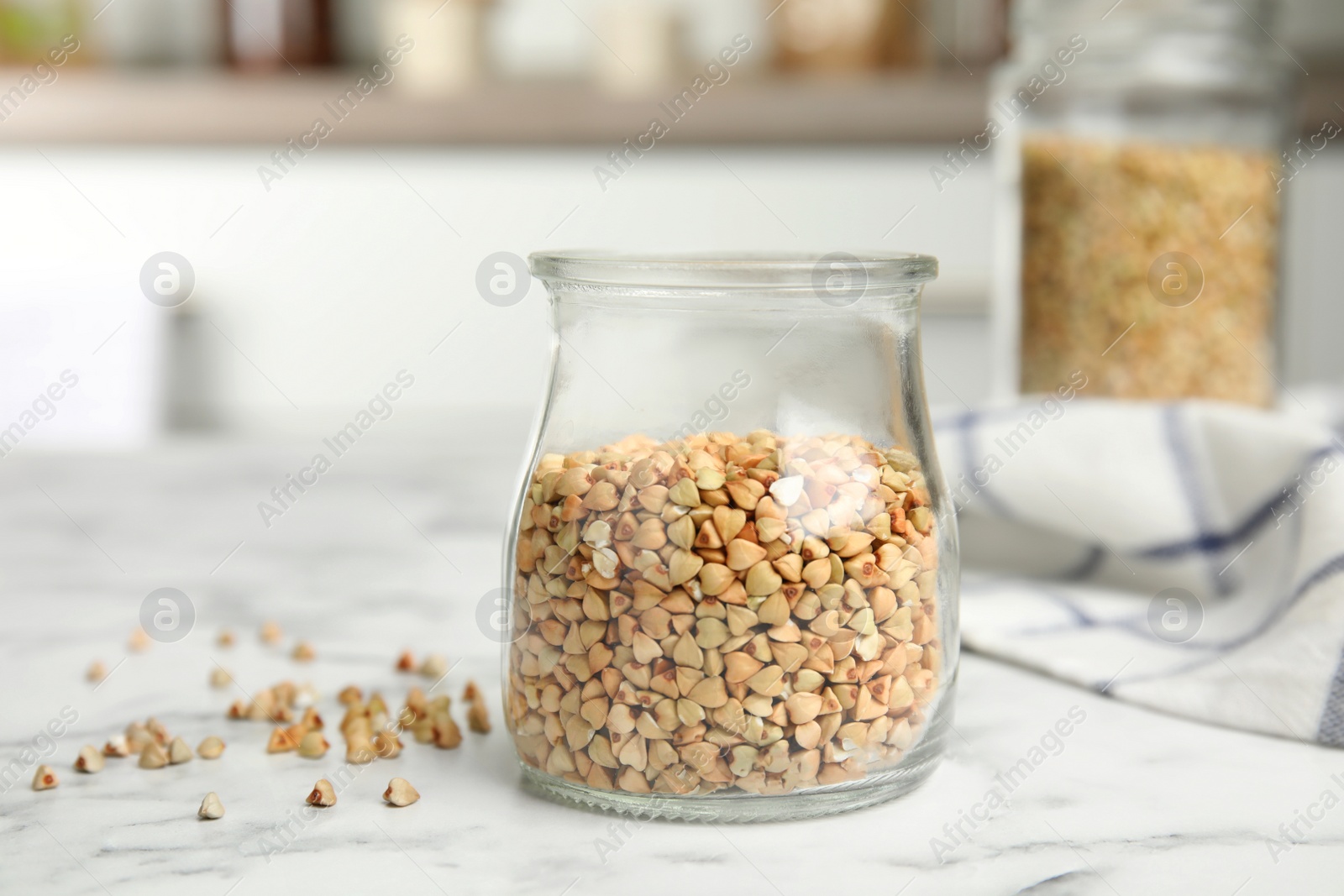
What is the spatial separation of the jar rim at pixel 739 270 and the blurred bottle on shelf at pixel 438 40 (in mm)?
1797

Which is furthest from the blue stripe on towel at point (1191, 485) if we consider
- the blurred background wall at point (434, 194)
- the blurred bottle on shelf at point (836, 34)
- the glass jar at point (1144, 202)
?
the blurred bottle on shelf at point (836, 34)

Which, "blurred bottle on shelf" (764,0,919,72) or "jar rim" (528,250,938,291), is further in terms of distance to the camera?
"blurred bottle on shelf" (764,0,919,72)

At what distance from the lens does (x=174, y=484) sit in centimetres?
108

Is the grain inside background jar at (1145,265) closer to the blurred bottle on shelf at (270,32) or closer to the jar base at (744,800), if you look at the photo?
the jar base at (744,800)

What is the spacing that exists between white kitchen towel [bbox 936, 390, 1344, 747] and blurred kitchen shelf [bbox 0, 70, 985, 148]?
140cm

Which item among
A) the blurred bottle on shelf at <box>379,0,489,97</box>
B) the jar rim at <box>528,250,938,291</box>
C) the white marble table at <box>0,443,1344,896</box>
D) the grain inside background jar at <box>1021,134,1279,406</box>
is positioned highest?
the blurred bottle on shelf at <box>379,0,489,97</box>

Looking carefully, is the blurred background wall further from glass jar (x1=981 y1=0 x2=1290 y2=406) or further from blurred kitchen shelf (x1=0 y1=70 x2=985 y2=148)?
glass jar (x1=981 y1=0 x2=1290 y2=406)

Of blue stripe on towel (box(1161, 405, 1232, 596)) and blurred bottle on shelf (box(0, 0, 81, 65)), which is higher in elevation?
blurred bottle on shelf (box(0, 0, 81, 65))

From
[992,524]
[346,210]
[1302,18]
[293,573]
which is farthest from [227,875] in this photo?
[1302,18]

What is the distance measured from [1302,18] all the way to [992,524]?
1.89 meters

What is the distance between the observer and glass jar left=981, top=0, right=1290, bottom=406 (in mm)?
881

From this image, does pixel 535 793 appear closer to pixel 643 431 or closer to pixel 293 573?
pixel 643 431

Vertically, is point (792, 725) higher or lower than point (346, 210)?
lower

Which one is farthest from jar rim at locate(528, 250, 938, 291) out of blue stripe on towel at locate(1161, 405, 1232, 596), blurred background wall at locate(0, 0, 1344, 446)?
blurred background wall at locate(0, 0, 1344, 446)
